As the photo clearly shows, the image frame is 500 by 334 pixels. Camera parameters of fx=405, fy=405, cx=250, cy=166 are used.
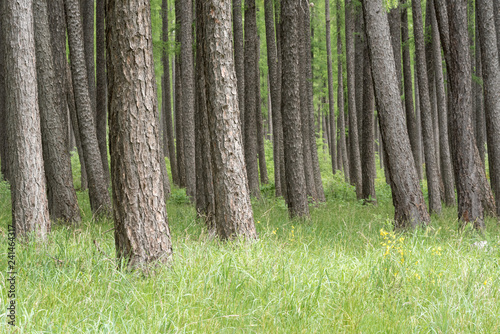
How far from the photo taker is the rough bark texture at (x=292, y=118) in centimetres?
796

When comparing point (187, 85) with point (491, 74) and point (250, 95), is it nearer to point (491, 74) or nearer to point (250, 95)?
point (250, 95)

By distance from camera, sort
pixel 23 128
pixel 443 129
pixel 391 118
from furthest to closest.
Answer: pixel 443 129
pixel 391 118
pixel 23 128

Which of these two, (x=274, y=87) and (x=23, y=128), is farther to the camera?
→ (x=274, y=87)

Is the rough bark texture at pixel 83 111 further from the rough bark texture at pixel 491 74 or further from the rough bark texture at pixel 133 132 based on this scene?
the rough bark texture at pixel 491 74

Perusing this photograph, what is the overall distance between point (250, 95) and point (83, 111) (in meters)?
5.16

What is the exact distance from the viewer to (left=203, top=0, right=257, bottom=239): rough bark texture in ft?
17.1

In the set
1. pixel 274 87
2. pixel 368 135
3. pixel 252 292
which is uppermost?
pixel 274 87

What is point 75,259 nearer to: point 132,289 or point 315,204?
point 132,289

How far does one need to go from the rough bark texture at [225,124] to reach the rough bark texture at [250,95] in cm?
600

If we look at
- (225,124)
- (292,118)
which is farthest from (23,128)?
(292,118)

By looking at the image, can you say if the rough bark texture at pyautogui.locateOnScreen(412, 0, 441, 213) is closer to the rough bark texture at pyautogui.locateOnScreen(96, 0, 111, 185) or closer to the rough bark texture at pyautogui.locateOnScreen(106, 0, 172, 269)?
the rough bark texture at pyautogui.locateOnScreen(106, 0, 172, 269)

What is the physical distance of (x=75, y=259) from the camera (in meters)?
4.11

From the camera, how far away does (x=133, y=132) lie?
151 inches

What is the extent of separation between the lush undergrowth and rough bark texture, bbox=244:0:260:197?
23.3ft
